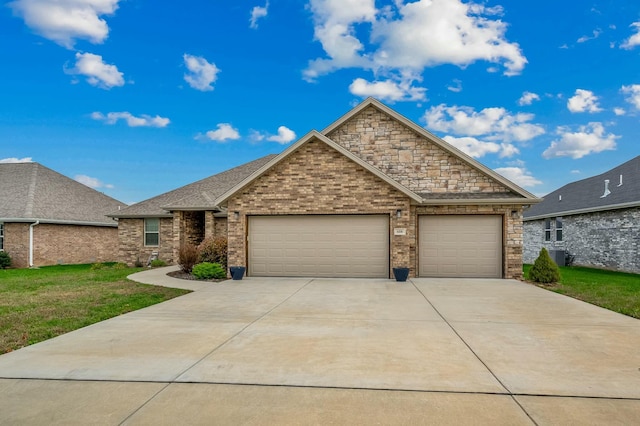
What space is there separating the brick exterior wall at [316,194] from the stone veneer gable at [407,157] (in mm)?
2341

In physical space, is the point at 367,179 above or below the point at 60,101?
below

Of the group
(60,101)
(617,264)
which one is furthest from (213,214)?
(617,264)

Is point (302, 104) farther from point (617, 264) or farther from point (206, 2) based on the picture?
point (617, 264)

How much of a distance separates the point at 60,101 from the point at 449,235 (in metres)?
23.8

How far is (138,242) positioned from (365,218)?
13565 millimetres

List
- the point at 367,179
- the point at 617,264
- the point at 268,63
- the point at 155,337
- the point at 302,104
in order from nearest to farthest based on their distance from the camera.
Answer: the point at 155,337, the point at 367,179, the point at 617,264, the point at 268,63, the point at 302,104

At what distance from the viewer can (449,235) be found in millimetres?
15094

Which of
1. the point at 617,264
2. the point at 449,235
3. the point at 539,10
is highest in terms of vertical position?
the point at 539,10

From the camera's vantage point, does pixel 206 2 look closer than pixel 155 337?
No

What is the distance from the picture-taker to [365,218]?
48.2ft

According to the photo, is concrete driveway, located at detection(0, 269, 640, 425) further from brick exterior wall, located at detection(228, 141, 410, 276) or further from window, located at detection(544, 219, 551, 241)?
window, located at detection(544, 219, 551, 241)

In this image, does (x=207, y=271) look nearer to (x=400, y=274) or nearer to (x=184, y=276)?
(x=184, y=276)

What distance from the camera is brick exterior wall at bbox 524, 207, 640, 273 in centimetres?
1825

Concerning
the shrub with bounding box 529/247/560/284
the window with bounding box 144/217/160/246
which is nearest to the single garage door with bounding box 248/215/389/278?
the shrub with bounding box 529/247/560/284
